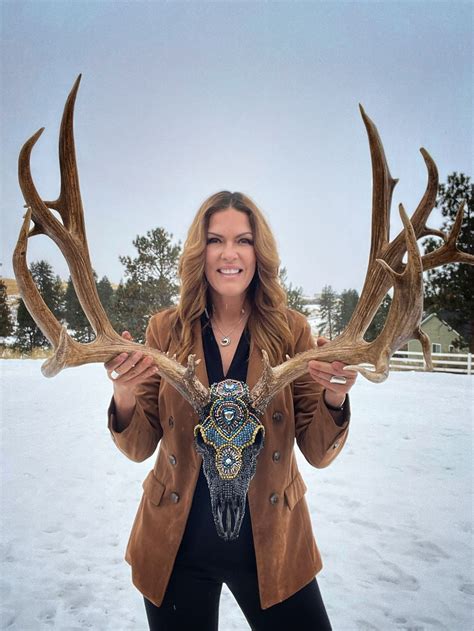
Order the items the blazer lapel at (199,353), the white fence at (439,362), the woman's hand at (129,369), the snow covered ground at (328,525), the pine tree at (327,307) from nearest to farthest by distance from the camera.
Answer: the woman's hand at (129,369) → the blazer lapel at (199,353) → the snow covered ground at (328,525) → the white fence at (439,362) → the pine tree at (327,307)

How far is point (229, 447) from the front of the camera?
6.46ft

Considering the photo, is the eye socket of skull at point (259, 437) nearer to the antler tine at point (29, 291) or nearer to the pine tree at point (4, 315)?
the antler tine at point (29, 291)

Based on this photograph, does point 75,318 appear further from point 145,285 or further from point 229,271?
point 229,271

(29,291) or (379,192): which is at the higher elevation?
(379,192)

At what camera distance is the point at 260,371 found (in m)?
2.13

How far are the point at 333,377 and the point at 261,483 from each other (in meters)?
0.64

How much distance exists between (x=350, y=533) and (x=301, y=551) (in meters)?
3.38

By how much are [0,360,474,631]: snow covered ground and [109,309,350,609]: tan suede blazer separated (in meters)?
2.09

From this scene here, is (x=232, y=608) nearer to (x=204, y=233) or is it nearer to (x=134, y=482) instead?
(x=134, y=482)

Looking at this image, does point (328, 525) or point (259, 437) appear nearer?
point (259, 437)

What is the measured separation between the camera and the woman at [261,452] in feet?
6.64

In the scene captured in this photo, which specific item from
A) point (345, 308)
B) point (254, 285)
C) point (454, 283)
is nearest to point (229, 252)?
point (254, 285)

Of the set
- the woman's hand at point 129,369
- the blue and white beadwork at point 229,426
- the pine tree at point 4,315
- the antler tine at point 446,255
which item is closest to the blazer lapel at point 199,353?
the blue and white beadwork at point 229,426

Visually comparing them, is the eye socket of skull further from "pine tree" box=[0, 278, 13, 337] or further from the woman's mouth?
"pine tree" box=[0, 278, 13, 337]
